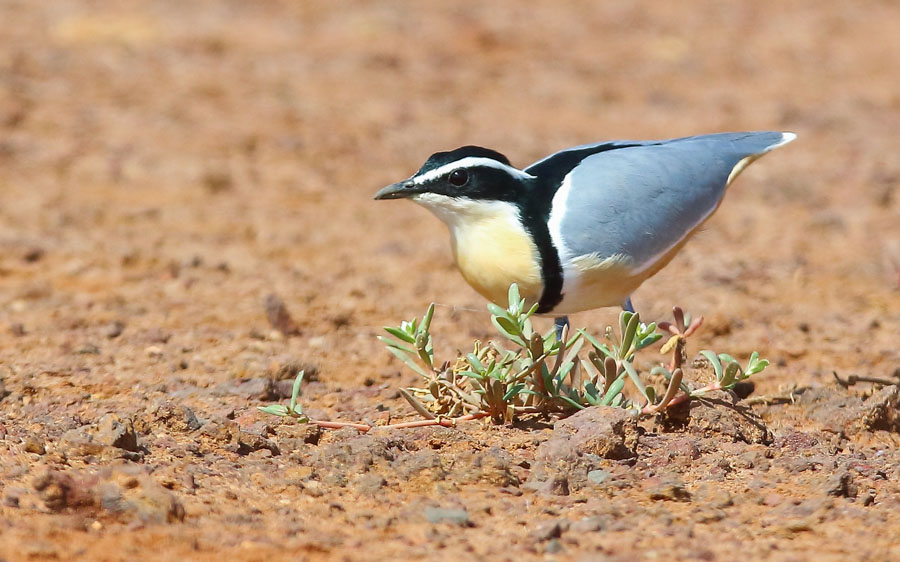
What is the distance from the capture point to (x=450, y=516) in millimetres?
3447

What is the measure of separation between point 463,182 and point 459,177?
2 cm

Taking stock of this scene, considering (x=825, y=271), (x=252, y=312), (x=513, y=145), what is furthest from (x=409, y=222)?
(x=825, y=271)

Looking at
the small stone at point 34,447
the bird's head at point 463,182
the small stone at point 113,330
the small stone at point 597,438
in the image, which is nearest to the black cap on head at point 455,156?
the bird's head at point 463,182

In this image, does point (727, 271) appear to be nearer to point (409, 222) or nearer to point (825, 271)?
point (825, 271)

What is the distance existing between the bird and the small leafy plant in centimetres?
27

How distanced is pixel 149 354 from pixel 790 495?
289 centimetres

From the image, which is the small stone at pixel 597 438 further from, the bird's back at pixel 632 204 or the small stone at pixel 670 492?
the bird's back at pixel 632 204

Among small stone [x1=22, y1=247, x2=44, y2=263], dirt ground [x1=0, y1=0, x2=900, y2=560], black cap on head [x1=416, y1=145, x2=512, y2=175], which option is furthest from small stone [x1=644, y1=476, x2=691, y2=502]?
small stone [x1=22, y1=247, x2=44, y2=263]

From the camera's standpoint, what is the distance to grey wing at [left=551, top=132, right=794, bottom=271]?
4.47 m

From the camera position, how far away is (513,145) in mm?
9359

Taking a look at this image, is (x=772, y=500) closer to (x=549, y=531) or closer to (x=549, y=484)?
(x=549, y=484)

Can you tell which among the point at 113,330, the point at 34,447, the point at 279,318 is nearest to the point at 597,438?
the point at 34,447

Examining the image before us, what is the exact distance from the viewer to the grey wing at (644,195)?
4469mm

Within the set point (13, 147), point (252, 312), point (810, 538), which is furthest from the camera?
point (13, 147)
